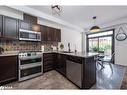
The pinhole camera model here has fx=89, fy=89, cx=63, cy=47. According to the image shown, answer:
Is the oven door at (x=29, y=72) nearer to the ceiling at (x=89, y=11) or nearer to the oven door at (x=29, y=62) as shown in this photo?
the oven door at (x=29, y=62)

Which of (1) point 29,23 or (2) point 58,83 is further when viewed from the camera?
(1) point 29,23

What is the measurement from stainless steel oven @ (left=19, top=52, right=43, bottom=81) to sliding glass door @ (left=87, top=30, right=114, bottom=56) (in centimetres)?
397

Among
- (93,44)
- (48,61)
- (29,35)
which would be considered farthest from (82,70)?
(93,44)

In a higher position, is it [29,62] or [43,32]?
[43,32]

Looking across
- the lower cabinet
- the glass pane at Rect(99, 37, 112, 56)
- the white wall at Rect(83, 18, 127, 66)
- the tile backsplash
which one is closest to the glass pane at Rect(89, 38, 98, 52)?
the glass pane at Rect(99, 37, 112, 56)

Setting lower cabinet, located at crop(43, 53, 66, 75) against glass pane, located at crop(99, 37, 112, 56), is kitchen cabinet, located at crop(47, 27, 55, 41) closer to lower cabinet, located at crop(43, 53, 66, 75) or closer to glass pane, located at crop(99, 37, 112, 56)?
lower cabinet, located at crop(43, 53, 66, 75)

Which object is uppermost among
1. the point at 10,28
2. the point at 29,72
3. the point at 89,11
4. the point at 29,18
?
the point at 89,11

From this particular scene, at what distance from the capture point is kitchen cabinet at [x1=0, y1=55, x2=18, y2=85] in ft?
8.29

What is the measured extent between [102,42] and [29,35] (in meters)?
5.02

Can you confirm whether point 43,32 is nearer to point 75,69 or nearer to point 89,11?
point 89,11

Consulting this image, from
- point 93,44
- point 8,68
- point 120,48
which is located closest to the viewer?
point 8,68

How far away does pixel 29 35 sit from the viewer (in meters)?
3.52

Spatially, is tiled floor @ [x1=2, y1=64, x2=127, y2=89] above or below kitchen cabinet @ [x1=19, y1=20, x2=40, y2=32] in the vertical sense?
below
